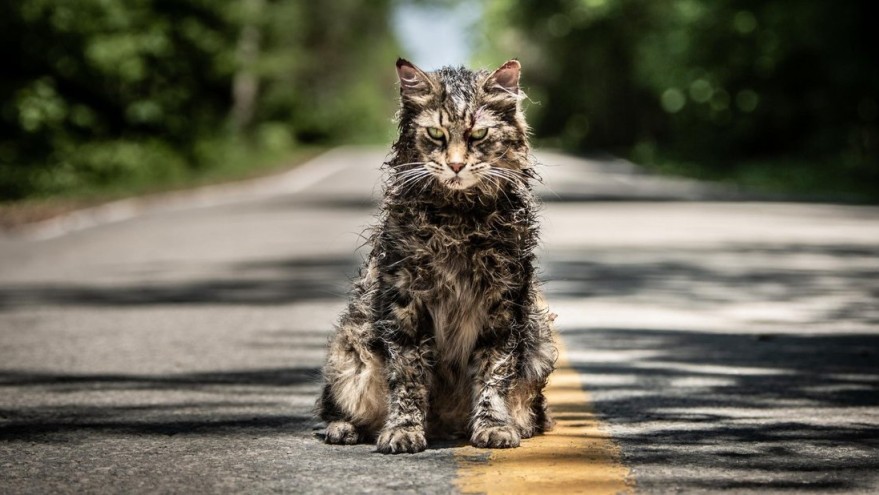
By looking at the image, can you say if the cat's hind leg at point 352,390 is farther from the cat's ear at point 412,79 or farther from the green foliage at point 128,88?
the green foliage at point 128,88

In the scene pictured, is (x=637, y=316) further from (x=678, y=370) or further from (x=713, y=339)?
(x=678, y=370)

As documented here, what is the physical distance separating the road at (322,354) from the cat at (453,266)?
24 cm

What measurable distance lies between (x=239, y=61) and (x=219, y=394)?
39.1 metres

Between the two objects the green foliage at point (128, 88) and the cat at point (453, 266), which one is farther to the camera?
the green foliage at point (128, 88)

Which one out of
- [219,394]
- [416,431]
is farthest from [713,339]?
[416,431]

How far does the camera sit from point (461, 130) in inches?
200

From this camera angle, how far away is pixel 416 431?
17.1ft

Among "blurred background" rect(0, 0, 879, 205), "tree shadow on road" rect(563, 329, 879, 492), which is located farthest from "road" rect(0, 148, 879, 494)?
"blurred background" rect(0, 0, 879, 205)

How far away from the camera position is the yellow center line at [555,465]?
15.4 feet

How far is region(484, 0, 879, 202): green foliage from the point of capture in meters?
31.5

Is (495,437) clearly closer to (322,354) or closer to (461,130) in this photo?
(461,130)

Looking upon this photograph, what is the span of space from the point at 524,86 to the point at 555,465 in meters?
17.7

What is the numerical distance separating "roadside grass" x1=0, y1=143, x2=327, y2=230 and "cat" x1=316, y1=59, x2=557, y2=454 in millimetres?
15759

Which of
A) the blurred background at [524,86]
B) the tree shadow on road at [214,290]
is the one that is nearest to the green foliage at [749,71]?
the blurred background at [524,86]
